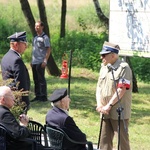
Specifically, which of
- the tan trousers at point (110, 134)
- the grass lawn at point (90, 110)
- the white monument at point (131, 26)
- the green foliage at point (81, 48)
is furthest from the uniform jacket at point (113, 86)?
the green foliage at point (81, 48)

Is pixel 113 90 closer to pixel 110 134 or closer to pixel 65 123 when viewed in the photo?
pixel 110 134

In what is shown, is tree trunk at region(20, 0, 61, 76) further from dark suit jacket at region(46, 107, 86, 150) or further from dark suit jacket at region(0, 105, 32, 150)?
dark suit jacket at region(0, 105, 32, 150)

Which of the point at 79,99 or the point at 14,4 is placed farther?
the point at 14,4

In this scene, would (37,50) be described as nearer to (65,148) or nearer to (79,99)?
(79,99)

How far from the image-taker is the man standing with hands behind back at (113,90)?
24.6ft

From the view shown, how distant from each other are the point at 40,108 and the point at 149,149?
11.7 ft

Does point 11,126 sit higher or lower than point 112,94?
lower

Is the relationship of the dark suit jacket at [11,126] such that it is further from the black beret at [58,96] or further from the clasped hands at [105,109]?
the clasped hands at [105,109]

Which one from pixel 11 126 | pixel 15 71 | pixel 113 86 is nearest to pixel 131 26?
pixel 113 86

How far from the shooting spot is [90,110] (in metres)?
12.0

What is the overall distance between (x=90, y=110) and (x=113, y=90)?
4473 millimetres

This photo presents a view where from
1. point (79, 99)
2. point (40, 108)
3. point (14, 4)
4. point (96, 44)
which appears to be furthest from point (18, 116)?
point (14, 4)

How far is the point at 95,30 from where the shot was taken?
27.6m

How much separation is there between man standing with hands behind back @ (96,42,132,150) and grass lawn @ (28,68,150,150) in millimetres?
1356
